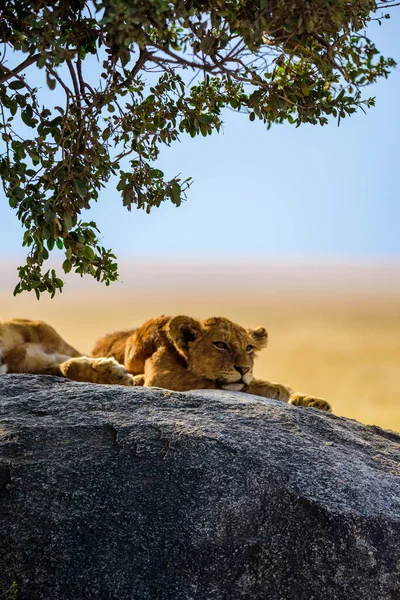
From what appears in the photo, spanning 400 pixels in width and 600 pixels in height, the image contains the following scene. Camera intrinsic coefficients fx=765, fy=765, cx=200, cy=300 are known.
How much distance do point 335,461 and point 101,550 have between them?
5.67ft

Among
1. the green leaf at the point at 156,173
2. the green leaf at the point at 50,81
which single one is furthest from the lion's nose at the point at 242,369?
the green leaf at the point at 50,81

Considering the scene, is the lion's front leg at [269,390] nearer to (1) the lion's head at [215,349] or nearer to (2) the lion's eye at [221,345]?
(1) the lion's head at [215,349]

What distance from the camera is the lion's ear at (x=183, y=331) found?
7801 millimetres

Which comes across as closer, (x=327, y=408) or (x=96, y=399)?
(x=96, y=399)

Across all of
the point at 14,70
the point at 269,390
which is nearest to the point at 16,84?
the point at 14,70

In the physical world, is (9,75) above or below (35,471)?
above

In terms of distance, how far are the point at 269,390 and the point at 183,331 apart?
106cm

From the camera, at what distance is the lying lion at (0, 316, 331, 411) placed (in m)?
7.61

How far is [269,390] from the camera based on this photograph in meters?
7.71

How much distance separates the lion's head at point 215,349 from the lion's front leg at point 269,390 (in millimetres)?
96

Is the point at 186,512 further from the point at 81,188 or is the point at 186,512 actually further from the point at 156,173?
the point at 156,173

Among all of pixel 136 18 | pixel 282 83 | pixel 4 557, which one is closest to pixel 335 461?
pixel 4 557

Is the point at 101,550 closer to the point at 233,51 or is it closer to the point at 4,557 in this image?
the point at 4,557

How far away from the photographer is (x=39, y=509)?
454cm
